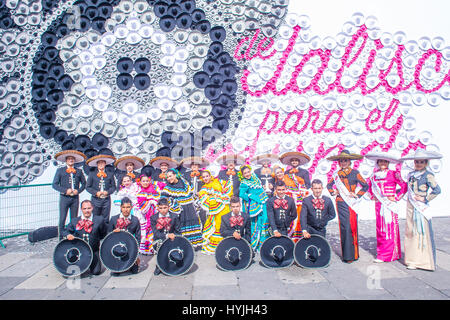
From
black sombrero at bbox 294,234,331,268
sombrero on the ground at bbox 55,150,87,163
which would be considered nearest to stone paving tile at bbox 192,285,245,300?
black sombrero at bbox 294,234,331,268

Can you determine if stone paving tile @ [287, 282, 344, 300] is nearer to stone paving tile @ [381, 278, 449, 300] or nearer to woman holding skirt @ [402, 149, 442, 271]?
stone paving tile @ [381, 278, 449, 300]

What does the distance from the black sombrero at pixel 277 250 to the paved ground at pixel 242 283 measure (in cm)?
12

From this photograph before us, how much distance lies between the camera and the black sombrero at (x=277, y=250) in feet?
16.6

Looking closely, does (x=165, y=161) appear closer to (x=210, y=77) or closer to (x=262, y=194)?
(x=262, y=194)

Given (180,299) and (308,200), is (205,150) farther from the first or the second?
(180,299)

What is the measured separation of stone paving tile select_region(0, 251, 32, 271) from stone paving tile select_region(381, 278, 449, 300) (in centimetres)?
608

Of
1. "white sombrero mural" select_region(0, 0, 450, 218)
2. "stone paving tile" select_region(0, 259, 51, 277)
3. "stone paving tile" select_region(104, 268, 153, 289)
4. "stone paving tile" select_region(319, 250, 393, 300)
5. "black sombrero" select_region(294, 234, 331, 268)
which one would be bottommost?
"stone paving tile" select_region(319, 250, 393, 300)

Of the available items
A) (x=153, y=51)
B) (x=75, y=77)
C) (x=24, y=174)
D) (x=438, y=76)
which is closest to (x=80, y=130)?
(x=75, y=77)

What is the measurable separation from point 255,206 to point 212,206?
2.70 feet

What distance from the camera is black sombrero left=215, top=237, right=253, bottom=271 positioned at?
5.02 metres

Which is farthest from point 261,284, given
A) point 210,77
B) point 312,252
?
point 210,77

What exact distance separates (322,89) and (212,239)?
4.68m

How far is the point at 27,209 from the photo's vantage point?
7496mm

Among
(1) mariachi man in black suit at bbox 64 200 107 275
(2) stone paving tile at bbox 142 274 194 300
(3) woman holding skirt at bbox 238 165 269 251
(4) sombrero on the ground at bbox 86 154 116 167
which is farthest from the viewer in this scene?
(4) sombrero on the ground at bbox 86 154 116 167
